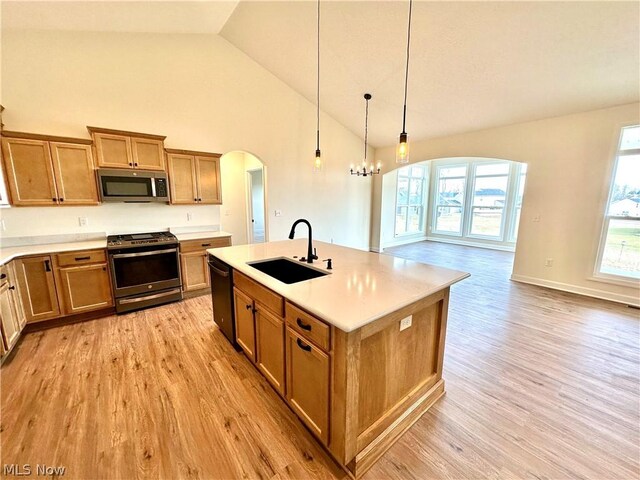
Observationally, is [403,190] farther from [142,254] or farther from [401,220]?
[142,254]

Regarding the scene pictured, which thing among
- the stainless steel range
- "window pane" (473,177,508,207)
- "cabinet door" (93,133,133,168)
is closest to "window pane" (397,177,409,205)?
"window pane" (473,177,508,207)

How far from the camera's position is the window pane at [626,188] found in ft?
11.6

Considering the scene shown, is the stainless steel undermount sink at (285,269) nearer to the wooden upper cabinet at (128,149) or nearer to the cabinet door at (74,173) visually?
the wooden upper cabinet at (128,149)

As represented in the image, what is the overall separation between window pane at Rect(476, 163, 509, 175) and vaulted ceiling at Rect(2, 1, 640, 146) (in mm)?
3675

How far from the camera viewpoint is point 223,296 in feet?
8.36

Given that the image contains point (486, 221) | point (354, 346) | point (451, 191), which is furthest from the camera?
point (451, 191)

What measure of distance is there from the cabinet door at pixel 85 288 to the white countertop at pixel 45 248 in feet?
0.74

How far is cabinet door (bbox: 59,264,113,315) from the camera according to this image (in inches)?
116

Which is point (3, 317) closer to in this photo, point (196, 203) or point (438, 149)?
point (196, 203)

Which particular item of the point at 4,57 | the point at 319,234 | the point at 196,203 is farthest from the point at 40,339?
the point at 319,234

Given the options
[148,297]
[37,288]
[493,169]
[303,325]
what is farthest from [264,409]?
[493,169]

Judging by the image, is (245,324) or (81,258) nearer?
(245,324)

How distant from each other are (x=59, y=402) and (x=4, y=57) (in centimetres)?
356

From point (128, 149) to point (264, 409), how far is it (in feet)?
11.1
